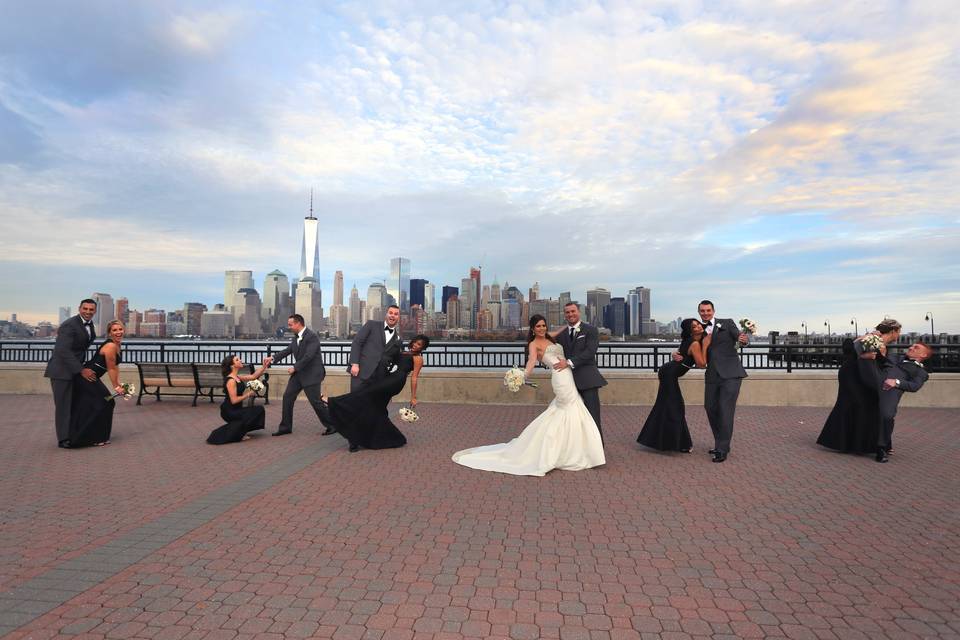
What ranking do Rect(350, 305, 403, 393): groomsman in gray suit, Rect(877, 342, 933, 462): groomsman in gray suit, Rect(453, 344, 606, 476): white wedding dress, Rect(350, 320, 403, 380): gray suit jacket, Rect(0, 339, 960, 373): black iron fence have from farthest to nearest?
Rect(0, 339, 960, 373): black iron fence, Rect(350, 320, 403, 380): gray suit jacket, Rect(350, 305, 403, 393): groomsman in gray suit, Rect(877, 342, 933, 462): groomsman in gray suit, Rect(453, 344, 606, 476): white wedding dress

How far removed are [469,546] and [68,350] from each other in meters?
7.25

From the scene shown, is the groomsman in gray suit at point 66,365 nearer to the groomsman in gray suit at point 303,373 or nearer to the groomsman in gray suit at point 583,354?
the groomsman in gray suit at point 303,373

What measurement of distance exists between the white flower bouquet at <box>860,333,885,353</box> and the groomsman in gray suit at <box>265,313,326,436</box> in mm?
8333

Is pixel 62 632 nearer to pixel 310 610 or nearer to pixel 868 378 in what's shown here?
pixel 310 610

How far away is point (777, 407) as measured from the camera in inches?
517

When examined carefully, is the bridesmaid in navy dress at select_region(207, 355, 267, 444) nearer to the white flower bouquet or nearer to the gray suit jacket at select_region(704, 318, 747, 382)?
the gray suit jacket at select_region(704, 318, 747, 382)

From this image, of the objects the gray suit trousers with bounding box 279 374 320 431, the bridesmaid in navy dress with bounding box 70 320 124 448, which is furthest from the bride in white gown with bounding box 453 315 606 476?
the bridesmaid in navy dress with bounding box 70 320 124 448

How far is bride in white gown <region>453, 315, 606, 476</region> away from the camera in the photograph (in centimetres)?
726

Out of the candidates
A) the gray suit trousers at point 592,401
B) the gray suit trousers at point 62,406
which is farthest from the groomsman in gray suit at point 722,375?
the gray suit trousers at point 62,406

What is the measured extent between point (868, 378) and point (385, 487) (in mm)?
6991

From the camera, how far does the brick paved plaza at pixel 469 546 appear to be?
11.1 ft

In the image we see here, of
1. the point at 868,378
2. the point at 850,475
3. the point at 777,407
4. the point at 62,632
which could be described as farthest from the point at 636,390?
the point at 62,632

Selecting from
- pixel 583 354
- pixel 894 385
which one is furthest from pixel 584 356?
pixel 894 385

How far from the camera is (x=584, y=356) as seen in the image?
796 centimetres
